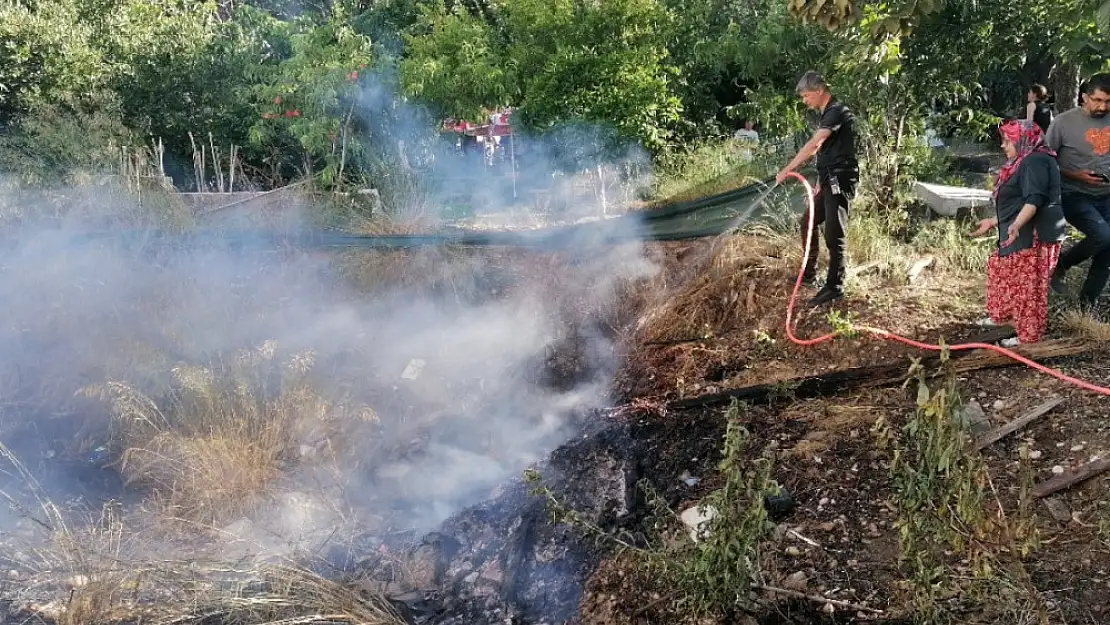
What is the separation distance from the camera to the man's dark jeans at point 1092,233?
13.4 ft

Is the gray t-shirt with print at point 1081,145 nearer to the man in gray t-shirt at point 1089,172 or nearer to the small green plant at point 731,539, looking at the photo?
the man in gray t-shirt at point 1089,172

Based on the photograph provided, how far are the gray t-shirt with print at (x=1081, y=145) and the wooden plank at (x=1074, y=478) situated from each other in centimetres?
180

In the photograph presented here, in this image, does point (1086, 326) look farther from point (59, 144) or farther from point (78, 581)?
point (59, 144)

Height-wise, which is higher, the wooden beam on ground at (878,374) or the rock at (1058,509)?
the wooden beam on ground at (878,374)

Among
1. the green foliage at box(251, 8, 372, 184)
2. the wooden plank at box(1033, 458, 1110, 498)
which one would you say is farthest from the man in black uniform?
the green foliage at box(251, 8, 372, 184)

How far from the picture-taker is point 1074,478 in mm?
3018

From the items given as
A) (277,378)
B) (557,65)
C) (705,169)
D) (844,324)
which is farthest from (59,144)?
(844,324)

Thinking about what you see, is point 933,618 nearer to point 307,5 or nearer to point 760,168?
point 760,168

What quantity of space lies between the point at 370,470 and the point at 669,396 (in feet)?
6.29

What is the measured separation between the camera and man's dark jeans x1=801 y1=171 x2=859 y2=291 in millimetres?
4707

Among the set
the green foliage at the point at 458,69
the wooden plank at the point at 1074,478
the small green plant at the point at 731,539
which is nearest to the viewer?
the small green plant at the point at 731,539

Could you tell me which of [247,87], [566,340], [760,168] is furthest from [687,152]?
[247,87]

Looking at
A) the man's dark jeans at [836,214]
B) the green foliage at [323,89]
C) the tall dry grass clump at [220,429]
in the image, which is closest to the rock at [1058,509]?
the man's dark jeans at [836,214]

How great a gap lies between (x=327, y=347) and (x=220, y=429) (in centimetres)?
151
